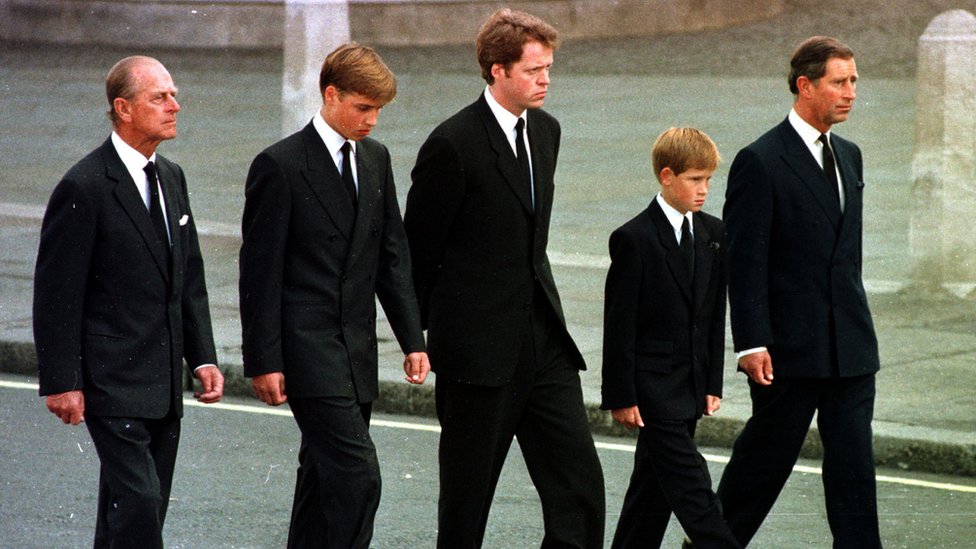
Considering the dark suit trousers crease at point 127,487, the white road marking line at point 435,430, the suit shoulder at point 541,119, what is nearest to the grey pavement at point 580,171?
the white road marking line at point 435,430

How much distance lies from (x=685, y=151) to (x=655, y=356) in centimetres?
63

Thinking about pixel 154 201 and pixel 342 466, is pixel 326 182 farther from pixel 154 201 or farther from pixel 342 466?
pixel 342 466

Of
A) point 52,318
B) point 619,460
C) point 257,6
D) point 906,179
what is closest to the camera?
point 52,318

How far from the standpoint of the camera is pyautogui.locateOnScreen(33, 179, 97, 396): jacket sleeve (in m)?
5.04

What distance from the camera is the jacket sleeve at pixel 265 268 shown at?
17.3 ft

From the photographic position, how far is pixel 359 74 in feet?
17.2

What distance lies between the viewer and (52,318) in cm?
504

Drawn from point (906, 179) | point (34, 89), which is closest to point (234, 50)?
point (34, 89)

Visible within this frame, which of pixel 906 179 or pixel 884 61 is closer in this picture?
pixel 906 179

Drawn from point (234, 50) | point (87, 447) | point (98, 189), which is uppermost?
point (234, 50)

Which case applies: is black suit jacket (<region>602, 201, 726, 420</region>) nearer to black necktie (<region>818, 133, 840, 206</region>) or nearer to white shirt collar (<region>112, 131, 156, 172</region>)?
black necktie (<region>818, 133, 840, 206</region>)

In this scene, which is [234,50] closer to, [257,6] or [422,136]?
[257,6]

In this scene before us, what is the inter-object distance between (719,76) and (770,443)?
16.5 metres

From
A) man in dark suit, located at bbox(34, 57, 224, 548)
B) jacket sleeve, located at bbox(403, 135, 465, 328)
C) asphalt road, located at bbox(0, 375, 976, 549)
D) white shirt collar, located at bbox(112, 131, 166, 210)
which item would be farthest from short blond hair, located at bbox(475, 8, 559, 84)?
asphalt road, located at bbox(0, 375, 976, 549)
